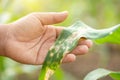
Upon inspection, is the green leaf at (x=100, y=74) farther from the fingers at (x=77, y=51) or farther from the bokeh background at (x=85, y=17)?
the bokeh background at (x=85, y=17)

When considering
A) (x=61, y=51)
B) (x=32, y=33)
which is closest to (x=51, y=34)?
(x=32, y=33)

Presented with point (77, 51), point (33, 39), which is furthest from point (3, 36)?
point (77, 51)

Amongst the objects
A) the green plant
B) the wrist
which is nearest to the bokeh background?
the wrist

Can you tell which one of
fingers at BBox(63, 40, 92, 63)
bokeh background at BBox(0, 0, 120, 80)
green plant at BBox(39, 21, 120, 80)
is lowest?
bokeh background at BBox(0, 0, 120, 80)

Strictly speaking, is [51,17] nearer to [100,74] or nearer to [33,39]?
[33,39]

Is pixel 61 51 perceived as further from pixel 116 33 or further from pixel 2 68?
pixel 2 68

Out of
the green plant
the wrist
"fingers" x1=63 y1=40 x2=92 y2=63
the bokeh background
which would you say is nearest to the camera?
the green plant

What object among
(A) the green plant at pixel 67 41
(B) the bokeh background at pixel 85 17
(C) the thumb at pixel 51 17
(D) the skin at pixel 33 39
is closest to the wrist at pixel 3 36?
(D) the skin at pixel 33 39

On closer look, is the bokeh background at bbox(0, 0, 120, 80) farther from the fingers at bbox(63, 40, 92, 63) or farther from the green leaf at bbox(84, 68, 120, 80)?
the green leaf at bbox(84, 68, 120, 80)
